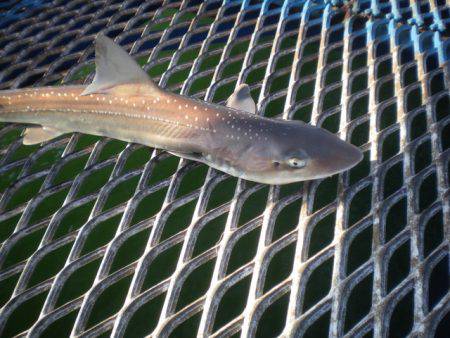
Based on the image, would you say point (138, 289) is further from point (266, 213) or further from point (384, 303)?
point (384, 303)

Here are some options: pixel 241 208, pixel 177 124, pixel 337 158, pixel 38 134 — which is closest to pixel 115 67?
pixel 177 124

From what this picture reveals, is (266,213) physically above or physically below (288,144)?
below

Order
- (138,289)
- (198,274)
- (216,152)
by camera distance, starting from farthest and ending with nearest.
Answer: (198,274)
(216,152)
(138,289)

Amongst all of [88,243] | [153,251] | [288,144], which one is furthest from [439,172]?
[88,243]

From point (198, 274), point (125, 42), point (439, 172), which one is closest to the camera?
point (439, 172)

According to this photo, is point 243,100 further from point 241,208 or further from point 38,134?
point 38,134

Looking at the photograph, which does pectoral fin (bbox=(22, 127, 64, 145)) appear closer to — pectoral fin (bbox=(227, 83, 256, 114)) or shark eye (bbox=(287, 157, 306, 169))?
pectoral fin (bbox=(227, 83, 256, 114))

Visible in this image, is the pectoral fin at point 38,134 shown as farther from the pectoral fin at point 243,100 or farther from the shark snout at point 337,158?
the shark snout at point 337,158
